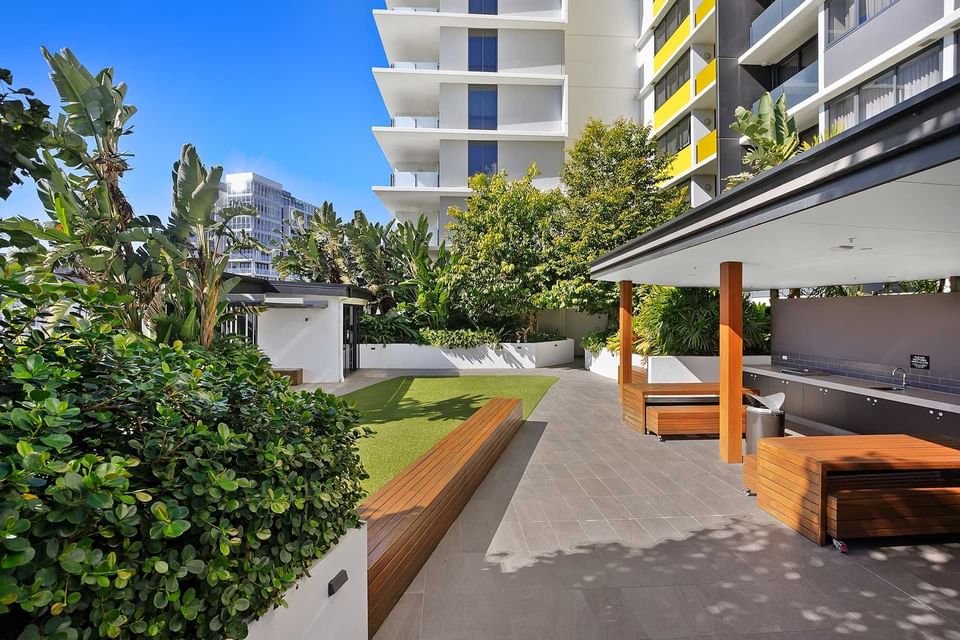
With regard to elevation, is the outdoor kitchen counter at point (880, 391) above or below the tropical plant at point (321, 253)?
below

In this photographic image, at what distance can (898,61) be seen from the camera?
38.2 ft

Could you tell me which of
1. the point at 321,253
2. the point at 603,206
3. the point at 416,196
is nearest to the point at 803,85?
the point at 603,206

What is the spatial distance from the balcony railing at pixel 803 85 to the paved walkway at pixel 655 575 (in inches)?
561

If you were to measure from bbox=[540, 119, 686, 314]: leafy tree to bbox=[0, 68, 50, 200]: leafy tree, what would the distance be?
1431cm

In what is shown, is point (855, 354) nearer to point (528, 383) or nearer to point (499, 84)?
point (528, 383)

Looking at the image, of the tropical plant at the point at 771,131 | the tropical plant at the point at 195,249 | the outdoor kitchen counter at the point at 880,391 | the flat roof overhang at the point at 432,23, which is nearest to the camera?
the outdoor kitchen counter at the point at 880,391

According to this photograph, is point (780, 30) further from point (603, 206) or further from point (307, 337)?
point (307, 337)

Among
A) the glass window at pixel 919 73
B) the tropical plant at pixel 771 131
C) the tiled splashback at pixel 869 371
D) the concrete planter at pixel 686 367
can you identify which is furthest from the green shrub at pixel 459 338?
the glass window at pixel 919 73

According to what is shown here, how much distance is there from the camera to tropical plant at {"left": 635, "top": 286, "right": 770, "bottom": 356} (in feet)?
37.8

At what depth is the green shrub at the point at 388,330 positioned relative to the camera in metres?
18.0

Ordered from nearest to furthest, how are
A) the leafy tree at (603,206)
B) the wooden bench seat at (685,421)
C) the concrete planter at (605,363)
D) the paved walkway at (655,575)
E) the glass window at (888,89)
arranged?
1. the paved walkway at (655,575)
2. the wooden bench seat at (685,421)
3. the glass window at (888,89)
4. the concrete planter at (605,363)
5. the leafy tree at (603,206)

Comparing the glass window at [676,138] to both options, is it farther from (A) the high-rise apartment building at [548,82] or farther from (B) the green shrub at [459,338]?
(B) the green shrub at [459,338]

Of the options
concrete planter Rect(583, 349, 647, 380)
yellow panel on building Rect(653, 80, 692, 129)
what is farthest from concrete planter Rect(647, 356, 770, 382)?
yellow panel on building Rect(653, 80, 692, 129)

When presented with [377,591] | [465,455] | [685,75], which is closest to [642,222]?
[685,75]
